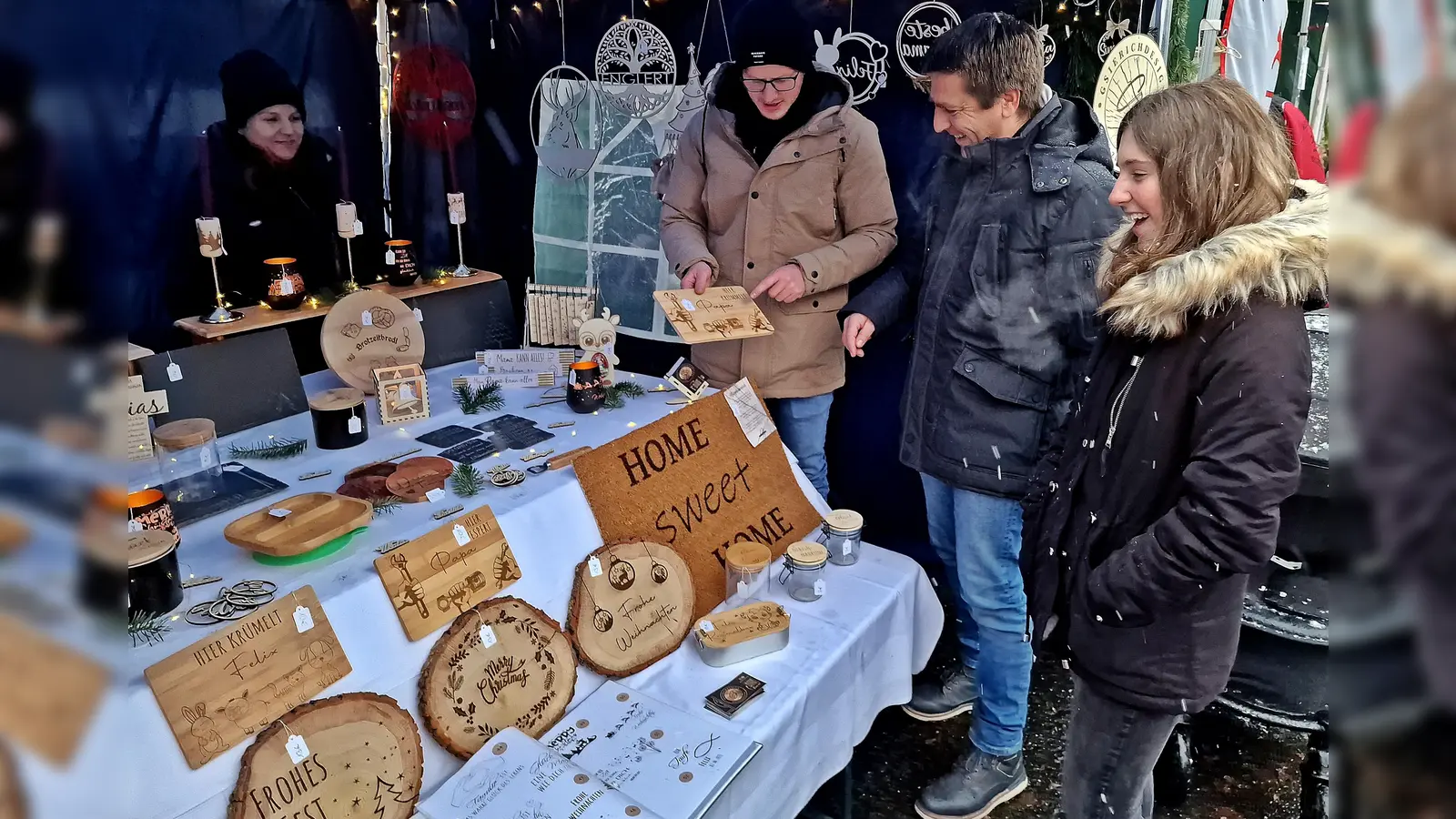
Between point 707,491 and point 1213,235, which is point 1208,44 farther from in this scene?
point 707,491

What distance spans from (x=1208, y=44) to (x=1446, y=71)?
3.49 m

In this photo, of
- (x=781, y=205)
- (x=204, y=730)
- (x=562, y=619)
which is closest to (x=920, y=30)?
(x=781, y=205)

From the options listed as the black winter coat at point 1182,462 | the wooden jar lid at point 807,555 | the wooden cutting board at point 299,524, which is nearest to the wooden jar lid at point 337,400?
the wooden cutting board at point 299,524

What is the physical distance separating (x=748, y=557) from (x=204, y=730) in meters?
1.03

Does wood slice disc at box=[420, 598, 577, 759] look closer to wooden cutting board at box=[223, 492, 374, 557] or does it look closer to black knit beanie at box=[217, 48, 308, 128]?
wooden cutting board at box=[223, 492, 374, 557]

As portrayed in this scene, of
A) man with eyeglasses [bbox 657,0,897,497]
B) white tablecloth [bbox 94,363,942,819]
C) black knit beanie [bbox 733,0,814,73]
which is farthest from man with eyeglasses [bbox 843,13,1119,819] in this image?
black knit beanie [bbox 733,0,814,73]

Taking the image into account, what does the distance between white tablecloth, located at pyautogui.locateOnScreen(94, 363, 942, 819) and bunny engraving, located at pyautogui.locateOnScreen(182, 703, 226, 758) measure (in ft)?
0.07

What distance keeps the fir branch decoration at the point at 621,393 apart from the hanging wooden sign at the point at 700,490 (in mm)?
313

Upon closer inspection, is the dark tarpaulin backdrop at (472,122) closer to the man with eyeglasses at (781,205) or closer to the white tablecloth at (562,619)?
the man with eyeglasses at (781,205)

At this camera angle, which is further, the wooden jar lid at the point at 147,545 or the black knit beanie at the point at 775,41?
the black knit beanie at the point at 775,41

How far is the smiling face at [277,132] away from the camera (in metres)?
3.14

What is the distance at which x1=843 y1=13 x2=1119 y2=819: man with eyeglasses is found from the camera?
191 cm

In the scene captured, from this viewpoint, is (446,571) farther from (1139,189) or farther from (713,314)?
(1139,189)

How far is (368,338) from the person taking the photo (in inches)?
92.0
